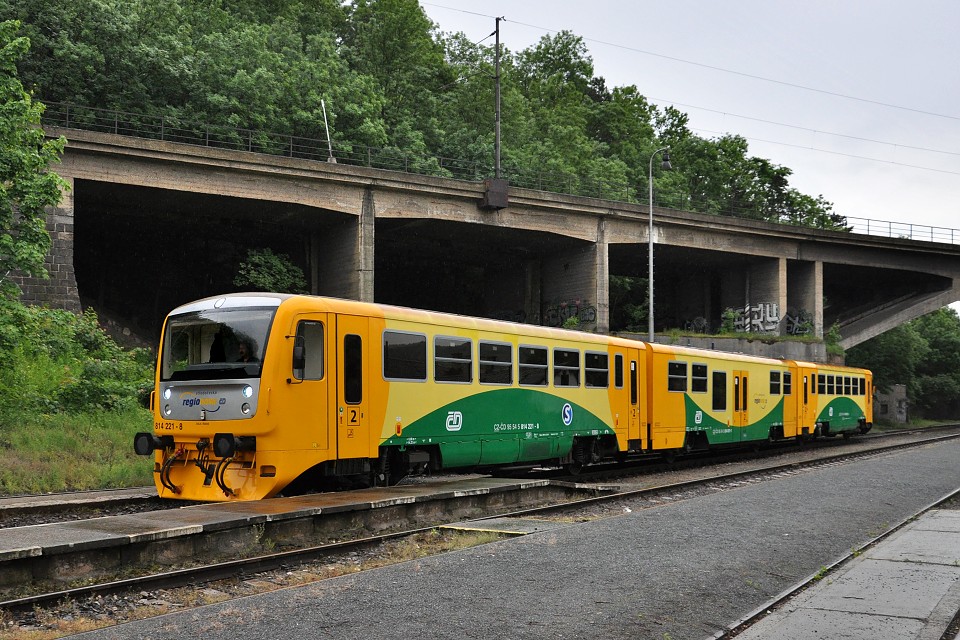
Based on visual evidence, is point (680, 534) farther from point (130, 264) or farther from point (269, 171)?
point (130, 264)

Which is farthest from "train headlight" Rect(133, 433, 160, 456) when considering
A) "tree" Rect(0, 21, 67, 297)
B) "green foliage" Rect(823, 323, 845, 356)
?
"green foliage" Rect(823, 323, 845, 356)

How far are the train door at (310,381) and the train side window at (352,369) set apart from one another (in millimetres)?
355

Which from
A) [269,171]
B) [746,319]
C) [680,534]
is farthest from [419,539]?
[746,319]

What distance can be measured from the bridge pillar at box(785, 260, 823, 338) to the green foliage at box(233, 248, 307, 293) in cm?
2790

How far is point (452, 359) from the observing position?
1609 centimetres

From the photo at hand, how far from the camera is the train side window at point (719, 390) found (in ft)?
83.0

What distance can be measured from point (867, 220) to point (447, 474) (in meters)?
43.2

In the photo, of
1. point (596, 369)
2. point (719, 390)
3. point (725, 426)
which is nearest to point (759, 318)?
point (725, 426)

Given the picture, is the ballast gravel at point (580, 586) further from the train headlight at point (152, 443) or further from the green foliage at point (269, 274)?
the green foliage at point (269, 274)

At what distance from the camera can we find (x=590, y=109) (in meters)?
90.9

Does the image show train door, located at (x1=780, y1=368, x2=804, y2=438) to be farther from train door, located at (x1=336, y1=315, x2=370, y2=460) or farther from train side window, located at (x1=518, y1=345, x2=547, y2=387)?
train door, located at (x1=336, y1=315, x2=370, y2=460)

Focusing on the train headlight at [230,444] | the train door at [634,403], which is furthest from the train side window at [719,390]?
the train headlight at [230,444]

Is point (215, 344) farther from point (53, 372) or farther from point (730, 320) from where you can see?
point (730, 320)

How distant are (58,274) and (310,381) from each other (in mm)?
17442
